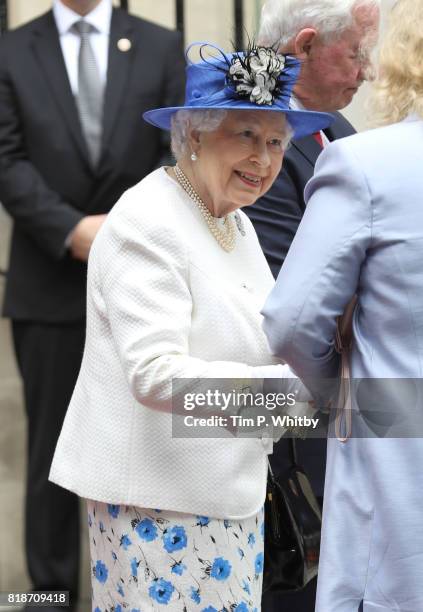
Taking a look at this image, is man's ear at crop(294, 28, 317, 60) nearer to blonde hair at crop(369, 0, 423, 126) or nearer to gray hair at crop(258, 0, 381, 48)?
gray hair at crop(258, 0, 381, 48)

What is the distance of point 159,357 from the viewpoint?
2312 mm

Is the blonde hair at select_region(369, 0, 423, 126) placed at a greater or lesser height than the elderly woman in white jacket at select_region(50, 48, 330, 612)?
greater

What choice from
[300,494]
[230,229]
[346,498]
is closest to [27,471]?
[300,494]

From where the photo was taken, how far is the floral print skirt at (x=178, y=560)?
8.01 ft

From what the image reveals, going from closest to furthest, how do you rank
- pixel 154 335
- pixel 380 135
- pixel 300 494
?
pixel 380 135 < pixel 154 335 < pixel 300 494

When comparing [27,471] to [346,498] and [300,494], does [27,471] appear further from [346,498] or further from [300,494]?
[346,498]

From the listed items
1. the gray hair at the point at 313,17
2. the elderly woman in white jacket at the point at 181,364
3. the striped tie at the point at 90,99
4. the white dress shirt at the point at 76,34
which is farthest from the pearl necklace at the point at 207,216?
the white dress shirt at the point at 76,34

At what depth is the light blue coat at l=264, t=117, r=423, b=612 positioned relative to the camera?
6.72 ft

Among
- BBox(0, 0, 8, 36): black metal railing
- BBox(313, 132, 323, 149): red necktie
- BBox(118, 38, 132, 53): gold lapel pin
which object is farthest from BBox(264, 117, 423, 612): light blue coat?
BBox(0, 0, 8, 36): black metal railing

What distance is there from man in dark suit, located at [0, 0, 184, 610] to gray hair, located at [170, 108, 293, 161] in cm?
107

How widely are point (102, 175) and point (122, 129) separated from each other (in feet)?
0.52

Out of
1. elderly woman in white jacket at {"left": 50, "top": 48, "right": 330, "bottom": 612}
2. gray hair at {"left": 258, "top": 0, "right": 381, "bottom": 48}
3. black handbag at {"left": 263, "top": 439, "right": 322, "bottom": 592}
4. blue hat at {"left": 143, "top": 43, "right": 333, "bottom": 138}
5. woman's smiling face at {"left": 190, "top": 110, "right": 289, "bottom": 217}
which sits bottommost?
black handbag at {"left": 263, "top": 439, "right": 322, "bottom": 592}

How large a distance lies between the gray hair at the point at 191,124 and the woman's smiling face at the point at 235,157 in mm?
15

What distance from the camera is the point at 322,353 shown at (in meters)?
2.19
